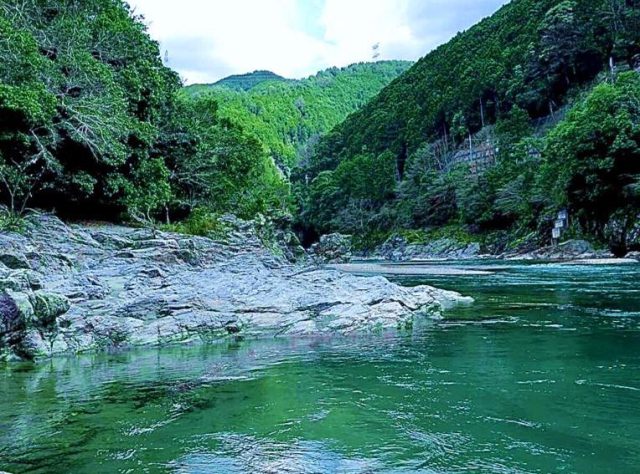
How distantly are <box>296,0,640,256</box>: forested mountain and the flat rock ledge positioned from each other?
37480 mm

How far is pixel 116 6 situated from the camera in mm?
33594

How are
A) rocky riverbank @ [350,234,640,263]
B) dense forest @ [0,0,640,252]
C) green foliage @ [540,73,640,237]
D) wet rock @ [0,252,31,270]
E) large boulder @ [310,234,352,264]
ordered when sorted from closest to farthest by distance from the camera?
wet rock @ [0,252,31,270]
dense forest @ [0,0,640,252]
green foliage @ [540,73,640,237]
rocky riverbank @ [350,234,640,263]
large boulder @ [310,234,352,264]

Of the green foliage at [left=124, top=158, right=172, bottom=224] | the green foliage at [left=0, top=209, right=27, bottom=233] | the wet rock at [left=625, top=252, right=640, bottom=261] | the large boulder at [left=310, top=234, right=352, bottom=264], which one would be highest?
the green foliage at [left=124, top=158, right=172, bottom=224]

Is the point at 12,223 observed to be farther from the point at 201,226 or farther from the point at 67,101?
the point at 201,226

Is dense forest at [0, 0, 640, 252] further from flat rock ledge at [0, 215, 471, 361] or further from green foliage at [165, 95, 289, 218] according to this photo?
flat rock ledge at [0, 215, 471, 361]

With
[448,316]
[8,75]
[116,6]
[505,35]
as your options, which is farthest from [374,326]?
[505,35]

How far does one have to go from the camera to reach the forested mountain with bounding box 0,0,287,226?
818 inches

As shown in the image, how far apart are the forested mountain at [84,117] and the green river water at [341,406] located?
12.7 metres

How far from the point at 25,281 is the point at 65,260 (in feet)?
20.0

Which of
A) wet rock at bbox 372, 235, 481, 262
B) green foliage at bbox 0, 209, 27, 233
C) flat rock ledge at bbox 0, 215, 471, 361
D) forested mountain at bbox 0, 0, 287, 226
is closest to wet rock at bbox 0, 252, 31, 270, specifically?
flat rock ledge at bbox 0, 215, 471, 361

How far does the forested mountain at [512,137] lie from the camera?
52.0 metres

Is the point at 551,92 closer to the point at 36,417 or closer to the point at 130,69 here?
the point at 130,69

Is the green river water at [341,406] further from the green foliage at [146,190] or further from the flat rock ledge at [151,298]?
the green foliage at [146,190]

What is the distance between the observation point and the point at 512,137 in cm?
8500
